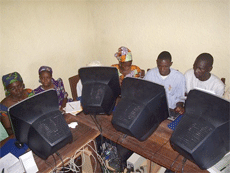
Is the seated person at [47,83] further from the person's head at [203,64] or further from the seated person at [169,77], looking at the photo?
the person's head at [203,64]

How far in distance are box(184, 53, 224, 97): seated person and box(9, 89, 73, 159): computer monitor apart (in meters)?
1.54

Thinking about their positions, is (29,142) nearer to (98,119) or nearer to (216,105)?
(98,119)

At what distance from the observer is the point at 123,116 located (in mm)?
1287

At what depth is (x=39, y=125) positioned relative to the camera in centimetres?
124

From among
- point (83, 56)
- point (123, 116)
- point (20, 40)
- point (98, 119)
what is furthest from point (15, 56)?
point (123, 116)

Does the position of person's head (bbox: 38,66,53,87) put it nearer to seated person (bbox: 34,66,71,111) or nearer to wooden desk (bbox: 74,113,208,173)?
seated person (bbox: 34,66,71,111)

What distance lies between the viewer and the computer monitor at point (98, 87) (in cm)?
151

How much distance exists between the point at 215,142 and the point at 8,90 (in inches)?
87.0

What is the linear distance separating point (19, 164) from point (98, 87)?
855 millimetres

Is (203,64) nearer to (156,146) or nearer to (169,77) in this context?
(169,77)

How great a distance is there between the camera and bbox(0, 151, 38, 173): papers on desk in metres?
1.22

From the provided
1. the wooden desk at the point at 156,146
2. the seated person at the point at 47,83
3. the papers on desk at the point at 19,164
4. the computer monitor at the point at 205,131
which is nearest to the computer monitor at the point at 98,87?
the wooden desk at the point at 156,146

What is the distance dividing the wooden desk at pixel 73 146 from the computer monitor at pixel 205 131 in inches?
31.1

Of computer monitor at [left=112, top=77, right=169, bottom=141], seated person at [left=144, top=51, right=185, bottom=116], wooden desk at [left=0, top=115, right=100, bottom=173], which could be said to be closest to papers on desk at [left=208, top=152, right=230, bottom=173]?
computer monitor at [left=112, top=77, right=169, bottom=141]
